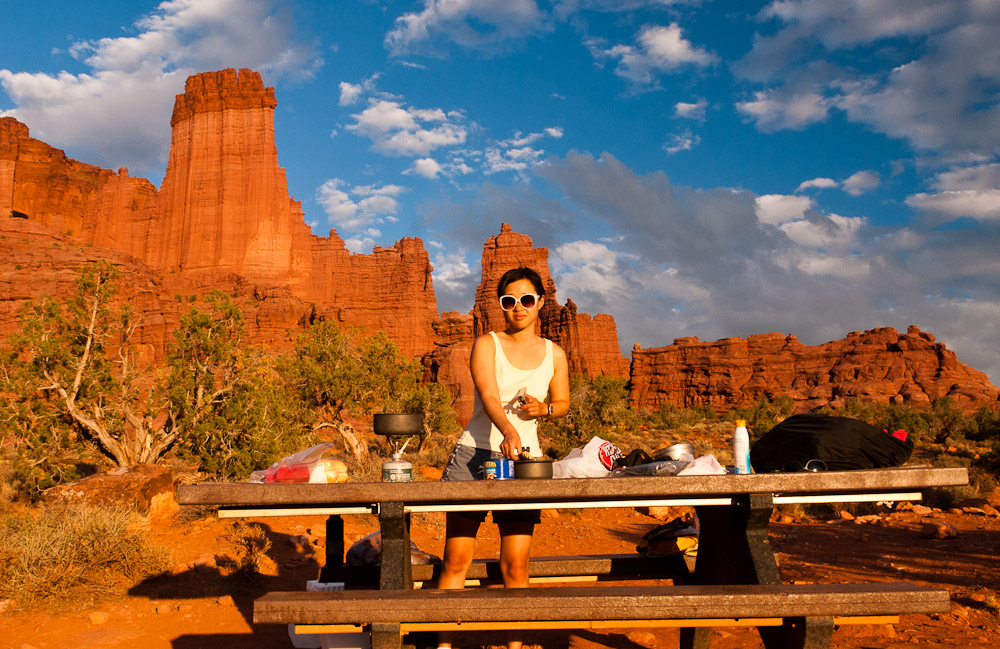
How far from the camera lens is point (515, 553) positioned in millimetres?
3268

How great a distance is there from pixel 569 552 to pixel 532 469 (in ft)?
16.7

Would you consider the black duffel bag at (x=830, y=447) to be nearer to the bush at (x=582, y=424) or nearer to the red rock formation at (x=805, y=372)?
the bush at (x=582, y=424)

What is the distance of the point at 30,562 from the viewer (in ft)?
16.6

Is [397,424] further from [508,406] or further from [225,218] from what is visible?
[225,218]

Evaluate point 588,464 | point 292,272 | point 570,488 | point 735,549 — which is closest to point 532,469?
point 570,488

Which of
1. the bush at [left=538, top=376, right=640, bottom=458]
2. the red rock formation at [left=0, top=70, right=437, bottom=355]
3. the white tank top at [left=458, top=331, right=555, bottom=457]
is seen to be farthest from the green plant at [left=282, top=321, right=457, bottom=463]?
the red rock formation at [left=0, top=70, right=437, bottom=355]

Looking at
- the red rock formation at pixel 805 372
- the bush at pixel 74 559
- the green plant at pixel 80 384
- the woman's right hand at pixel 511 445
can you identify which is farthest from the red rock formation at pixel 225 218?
the woman's right hand at pixel 511 445

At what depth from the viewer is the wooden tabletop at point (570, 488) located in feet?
8.91

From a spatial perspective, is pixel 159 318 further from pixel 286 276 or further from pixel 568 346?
pixel 568 346

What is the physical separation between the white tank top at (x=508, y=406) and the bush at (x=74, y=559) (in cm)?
379

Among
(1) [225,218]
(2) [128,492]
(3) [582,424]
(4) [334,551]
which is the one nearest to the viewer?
(4) [334,551]

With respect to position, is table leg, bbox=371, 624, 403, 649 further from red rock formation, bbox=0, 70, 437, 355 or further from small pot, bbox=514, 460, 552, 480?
red rock formation, bbox=0, 70, 437, 355

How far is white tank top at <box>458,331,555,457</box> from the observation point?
332 cm

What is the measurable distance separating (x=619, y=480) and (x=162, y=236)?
84.6 m
